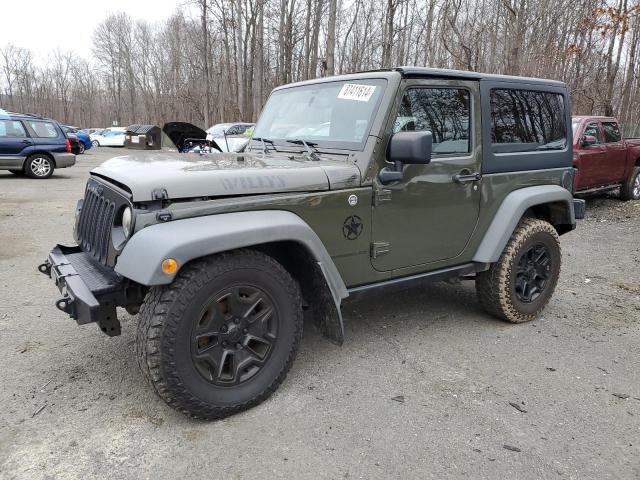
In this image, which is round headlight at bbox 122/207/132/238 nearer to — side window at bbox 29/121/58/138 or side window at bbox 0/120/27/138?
side window at bbox 0/120/27/138

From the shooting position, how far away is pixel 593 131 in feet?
31.3

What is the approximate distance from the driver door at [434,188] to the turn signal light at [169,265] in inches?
54.8

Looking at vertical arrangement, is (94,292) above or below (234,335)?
above

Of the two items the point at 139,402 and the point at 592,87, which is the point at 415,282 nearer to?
the point at 139,402

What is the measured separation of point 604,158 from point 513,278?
7.28m

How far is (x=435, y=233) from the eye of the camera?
3588 mm

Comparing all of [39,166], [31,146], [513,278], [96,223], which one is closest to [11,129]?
[31,146]

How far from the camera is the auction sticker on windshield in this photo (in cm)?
329

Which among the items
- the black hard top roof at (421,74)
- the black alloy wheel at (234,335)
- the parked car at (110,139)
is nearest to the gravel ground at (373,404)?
the black alloy wheel at (234,335)

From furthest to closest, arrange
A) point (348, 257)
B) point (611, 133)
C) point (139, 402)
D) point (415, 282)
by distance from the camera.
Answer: point (611, 133) < point (415, 282) < point (348, 257) < point (139, 402)

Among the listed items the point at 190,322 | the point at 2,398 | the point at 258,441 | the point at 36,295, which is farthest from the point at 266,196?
the point at 36,295

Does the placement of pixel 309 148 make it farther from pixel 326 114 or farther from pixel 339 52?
pixel 339 52

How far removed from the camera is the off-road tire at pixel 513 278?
3.99 metres

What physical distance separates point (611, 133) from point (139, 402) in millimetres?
10606
